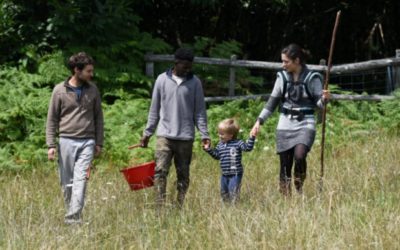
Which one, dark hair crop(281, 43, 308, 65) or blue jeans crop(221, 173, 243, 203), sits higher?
dark hair crop(281, 43, 308, 65)

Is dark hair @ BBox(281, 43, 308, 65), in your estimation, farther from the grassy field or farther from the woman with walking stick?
the grassy field

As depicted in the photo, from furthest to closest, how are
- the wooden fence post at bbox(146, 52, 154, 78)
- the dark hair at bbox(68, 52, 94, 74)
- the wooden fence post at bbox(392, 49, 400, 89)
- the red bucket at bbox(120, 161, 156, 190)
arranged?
the wooden fence post at bbox(146, 52, 154, 78), the wooden fence post at bbox(392, 49, 400, 89), the red bucket at bbox(120, 161, 156, 190), the dark hair at bbox(68, 52, 94, 74)

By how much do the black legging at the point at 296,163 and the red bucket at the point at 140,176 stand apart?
4.00ft

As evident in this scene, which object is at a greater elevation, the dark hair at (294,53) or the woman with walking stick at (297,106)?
the dark hair at (294,53)

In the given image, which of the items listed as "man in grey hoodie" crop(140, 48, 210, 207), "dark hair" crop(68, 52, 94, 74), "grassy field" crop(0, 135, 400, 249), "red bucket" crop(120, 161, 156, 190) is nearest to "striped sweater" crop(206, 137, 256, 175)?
"man in grey hoodie" crop(140, 48, 210, 207)

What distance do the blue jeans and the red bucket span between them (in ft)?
2.19

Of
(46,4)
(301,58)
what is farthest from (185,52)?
(46,4)

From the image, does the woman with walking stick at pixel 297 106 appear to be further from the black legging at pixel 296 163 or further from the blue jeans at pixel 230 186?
the blue jeans at pixel 230 186

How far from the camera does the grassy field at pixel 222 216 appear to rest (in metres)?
5.53

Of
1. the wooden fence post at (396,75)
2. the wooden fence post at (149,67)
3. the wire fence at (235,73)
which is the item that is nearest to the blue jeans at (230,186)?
the wire fence at (235,73)

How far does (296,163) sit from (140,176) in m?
1.42

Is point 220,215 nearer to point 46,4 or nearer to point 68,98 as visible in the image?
point 68,98

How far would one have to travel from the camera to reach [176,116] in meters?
7.02

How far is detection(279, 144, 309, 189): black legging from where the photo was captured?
7.04 m
